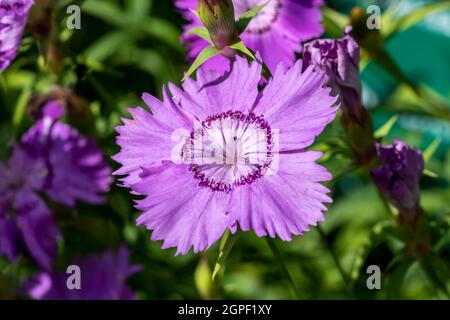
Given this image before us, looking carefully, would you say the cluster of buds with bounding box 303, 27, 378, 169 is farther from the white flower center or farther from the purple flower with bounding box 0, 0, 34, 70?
the purple flower with bounding box 0, 0, 34, 70

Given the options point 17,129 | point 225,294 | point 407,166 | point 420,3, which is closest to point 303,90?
point 407,166

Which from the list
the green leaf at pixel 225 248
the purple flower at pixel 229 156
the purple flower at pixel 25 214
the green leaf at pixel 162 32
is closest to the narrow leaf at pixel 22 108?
the purple flower at pixel 25 214

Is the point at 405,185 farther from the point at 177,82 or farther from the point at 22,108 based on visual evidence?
the point at 22,108

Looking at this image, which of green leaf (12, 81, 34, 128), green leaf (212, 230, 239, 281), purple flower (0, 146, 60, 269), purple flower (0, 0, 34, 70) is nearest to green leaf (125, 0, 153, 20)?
green leaf (12, 81, 34, 128)

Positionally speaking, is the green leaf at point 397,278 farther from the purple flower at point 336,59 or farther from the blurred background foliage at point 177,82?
the purple flower at point 336,59

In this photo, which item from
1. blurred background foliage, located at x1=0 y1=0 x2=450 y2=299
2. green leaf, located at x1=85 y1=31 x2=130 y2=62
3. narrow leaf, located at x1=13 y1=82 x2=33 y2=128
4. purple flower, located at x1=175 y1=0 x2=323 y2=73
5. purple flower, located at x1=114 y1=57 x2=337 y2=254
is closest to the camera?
purple flower, located at x1=114 y1=57 x2=337 y2=254
